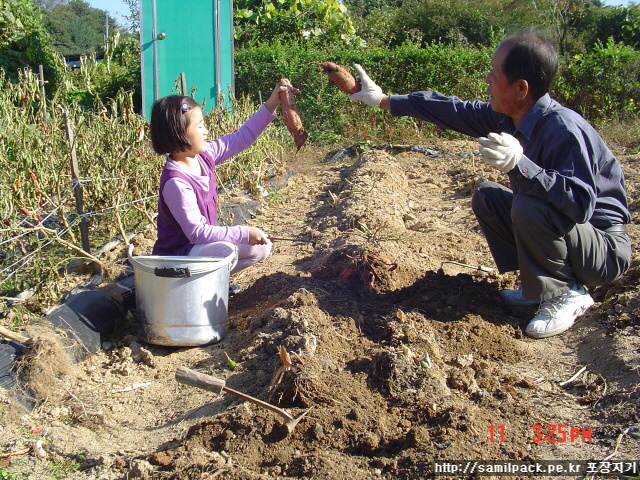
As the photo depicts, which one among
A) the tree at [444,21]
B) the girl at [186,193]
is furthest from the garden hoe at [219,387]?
the tree at [444,21]

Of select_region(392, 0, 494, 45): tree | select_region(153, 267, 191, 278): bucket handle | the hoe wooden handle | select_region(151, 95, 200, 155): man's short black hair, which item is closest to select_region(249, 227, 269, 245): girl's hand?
select_region(153, 267, 191, 278): bucket handle

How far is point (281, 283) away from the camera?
3.64 m

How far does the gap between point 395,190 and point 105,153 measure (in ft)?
9.36

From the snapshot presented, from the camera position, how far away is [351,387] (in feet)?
7.77

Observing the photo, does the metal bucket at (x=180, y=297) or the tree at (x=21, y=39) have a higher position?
the tree at (x=21, y=39)

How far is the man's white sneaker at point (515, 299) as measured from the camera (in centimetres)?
321

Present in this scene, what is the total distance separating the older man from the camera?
2.66 meters

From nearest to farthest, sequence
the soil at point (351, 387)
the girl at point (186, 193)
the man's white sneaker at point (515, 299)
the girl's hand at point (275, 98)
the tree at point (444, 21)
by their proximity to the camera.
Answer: the soil at point (351, 387) → the girl at point (186, 193) → the man's white sneaker at point (515, 299) → the girl's hand at point (275, 98) → the tree at point (444, 21)

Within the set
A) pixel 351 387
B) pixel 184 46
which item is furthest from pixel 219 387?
pixel 184 46

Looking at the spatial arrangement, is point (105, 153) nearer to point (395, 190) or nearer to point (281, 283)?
point (281, 283)

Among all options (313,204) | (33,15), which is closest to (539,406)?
(313,204)

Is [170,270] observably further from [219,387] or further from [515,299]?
[515,299]

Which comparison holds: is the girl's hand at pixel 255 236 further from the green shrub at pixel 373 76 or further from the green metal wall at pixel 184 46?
the green shrub at pixel 373 76

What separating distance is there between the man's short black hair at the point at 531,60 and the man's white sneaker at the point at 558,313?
39.2 inches
